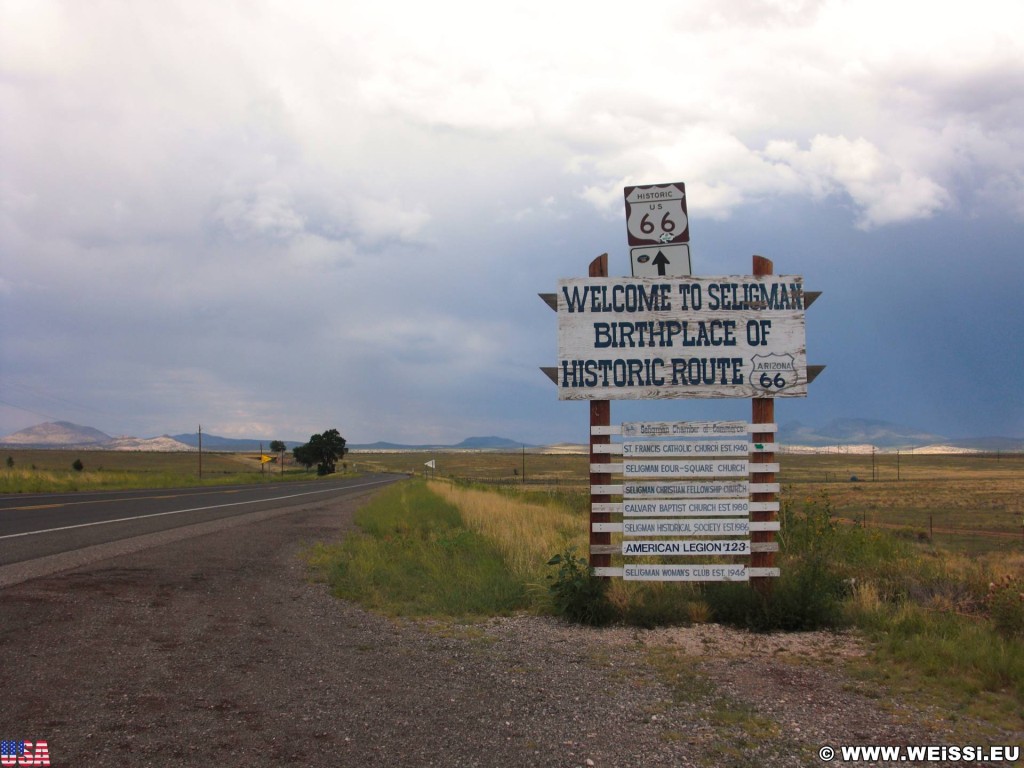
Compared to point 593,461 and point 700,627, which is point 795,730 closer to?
point 700,627

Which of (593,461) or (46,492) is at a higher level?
(593,461)

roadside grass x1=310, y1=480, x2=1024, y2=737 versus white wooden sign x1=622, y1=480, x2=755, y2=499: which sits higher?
white wooden sign x1=622, y1=480, x2=755, y2=499

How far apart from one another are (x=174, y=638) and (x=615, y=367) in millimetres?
4951

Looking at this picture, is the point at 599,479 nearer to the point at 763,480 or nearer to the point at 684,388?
the point at 684,388

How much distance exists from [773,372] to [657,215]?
7.13 feet

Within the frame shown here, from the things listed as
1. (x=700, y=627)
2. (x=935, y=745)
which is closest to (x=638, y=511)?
(x=700, y=627)

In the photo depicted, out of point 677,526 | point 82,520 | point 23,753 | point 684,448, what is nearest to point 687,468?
point 684,448

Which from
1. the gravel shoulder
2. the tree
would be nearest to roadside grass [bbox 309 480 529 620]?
the gravel shoulder

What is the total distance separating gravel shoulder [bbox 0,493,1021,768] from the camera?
4.05 meters

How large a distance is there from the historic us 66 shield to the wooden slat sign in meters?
0.01

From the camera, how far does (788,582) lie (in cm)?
Result: 757

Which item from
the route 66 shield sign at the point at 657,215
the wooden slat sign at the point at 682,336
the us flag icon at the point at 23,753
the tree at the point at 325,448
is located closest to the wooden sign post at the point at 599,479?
the wooden slat sign at the point at 682,336

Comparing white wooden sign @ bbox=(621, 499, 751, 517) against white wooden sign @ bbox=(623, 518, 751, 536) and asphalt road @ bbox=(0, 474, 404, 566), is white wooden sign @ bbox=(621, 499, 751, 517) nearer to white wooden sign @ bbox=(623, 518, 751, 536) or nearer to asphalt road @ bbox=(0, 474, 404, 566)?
white wooden sign @ bbox=(623, 518, 751, 536)

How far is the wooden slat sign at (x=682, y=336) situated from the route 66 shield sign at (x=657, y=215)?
561mm
